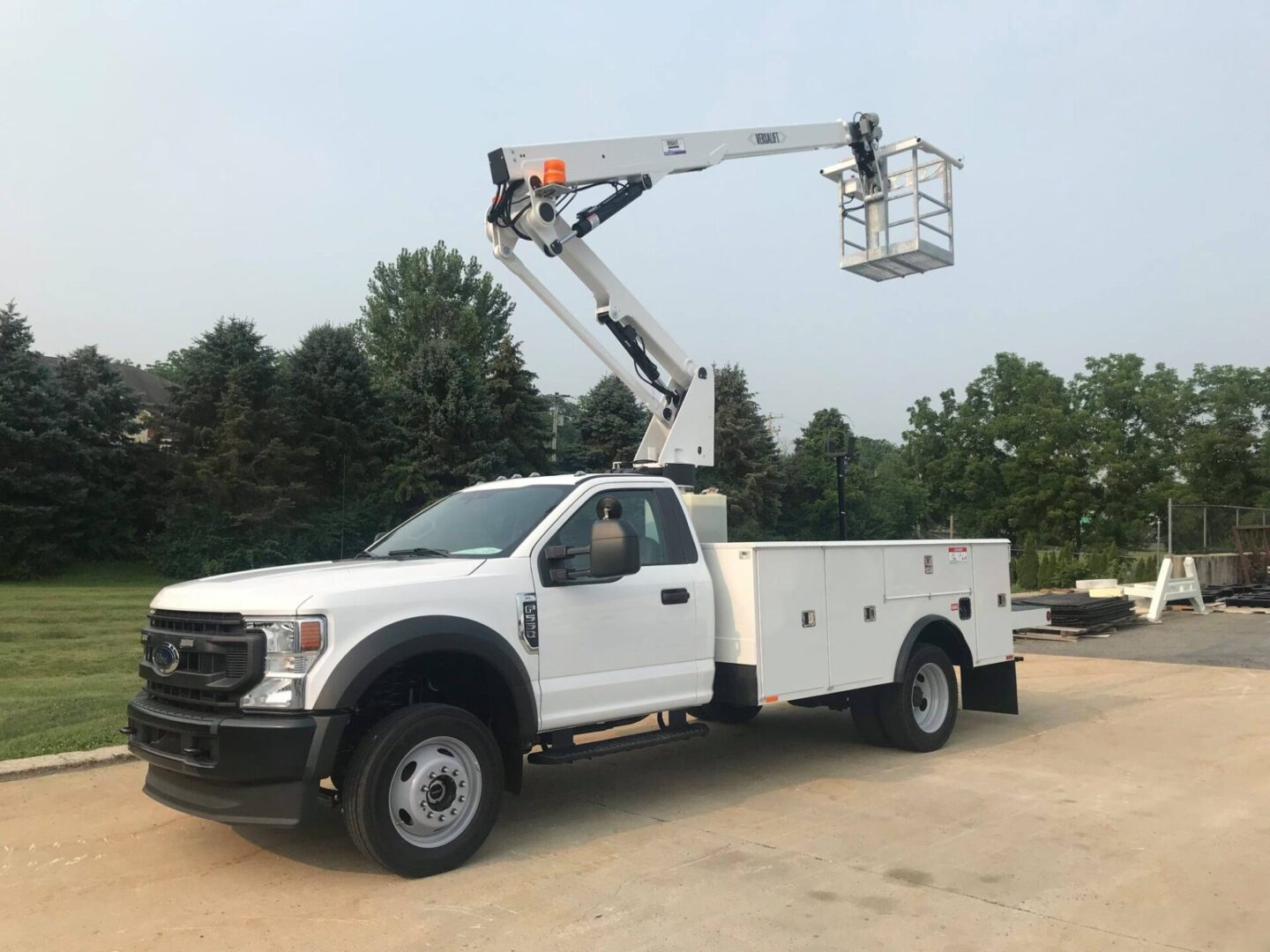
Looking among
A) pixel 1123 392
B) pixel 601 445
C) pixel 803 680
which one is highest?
pixel 1123 392

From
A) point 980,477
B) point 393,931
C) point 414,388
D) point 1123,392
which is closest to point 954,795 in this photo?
point 393,931

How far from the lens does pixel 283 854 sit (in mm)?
5551

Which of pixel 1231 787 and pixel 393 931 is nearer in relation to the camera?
pixel 393 931

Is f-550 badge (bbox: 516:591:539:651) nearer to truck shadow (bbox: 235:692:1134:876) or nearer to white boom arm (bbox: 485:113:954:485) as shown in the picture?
truck shadow (bbox: 235:692:1134:876)

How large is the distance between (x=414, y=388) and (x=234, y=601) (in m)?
30.0

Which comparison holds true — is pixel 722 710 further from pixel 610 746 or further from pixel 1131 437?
pixel 1131 437

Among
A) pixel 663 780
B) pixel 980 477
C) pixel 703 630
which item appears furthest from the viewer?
pixel 980 477

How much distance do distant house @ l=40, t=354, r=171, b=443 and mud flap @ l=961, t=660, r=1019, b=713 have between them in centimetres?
2898

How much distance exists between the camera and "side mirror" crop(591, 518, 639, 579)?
559 cm

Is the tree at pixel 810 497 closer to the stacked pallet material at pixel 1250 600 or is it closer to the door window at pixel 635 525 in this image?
the stacked pallet material at pixel 1250 600

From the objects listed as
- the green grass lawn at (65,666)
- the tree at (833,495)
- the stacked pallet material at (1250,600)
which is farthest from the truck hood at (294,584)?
the tree at (833,495)

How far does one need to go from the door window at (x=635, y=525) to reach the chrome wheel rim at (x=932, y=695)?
3047 mm

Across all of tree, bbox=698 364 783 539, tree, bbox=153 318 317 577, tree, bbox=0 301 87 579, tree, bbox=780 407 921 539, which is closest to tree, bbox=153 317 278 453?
tree, bbox=153 318 317 577

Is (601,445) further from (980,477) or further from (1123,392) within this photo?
(1123,392)
